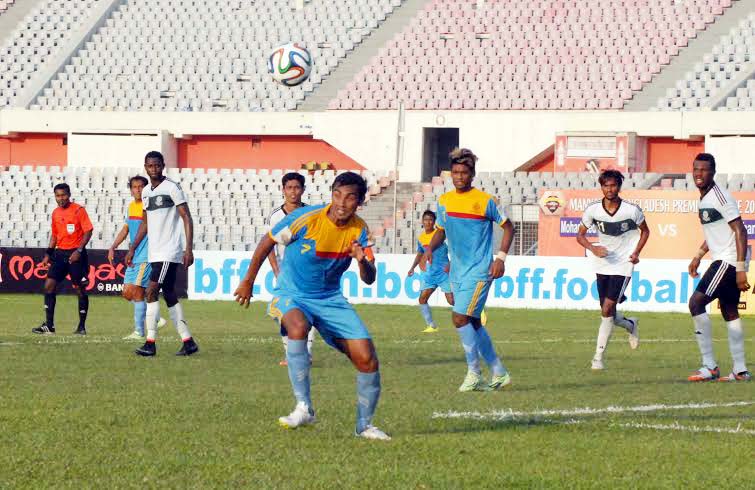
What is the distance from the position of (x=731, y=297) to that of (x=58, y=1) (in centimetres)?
4144

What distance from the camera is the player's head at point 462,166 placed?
1150cm

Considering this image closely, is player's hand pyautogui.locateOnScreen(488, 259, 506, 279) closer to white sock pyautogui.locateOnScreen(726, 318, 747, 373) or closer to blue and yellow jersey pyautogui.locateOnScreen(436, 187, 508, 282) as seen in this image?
blue and yellow jersey pyautogui.locateOnScreen(436, 187, 508, 282)

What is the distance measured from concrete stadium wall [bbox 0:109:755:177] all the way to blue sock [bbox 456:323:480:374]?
28747 mm

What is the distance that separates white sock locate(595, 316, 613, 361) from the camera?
46.6 feet

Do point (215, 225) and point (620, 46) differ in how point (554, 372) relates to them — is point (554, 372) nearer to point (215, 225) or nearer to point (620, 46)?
point (215, 225)

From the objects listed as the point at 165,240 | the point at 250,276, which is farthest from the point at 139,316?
the point at 250,276

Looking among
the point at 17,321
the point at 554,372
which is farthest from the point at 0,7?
the point at 554,372

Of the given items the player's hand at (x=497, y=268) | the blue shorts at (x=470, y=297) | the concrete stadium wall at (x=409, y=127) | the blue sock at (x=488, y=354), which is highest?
the concrete stadium wall at (x=409, y=127)

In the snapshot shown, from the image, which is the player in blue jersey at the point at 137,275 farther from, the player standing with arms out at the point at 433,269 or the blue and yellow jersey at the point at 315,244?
the blue and yellow jersey at the point at 315,244

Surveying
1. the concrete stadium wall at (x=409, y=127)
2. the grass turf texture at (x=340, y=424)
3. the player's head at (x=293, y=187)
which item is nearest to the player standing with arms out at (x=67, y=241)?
the grass turf texture at (x=340, y=424)

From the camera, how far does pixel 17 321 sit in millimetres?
21625

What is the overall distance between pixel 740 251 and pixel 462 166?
113 inches

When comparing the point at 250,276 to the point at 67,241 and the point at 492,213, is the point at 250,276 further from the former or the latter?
the point at 67,241

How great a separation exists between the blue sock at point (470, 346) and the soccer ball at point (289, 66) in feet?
63.8
